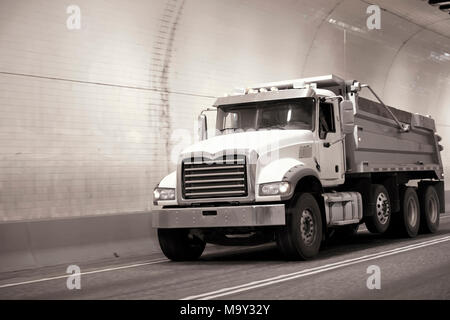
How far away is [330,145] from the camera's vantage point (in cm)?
1312

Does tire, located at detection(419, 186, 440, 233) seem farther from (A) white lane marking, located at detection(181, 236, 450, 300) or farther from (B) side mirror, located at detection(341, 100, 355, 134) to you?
(B) side mirror, located at detection(341, 100, 355, 134)

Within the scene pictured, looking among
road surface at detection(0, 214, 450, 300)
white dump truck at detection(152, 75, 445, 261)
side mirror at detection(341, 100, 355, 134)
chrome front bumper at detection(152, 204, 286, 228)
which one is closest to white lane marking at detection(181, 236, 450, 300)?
road surface at detection(0, 214, 450, 300)

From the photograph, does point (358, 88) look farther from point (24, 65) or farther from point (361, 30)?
point (361, 30)

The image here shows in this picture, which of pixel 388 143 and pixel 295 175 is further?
pixel 388 143

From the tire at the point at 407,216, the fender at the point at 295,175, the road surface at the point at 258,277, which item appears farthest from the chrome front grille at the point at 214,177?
the tire at the point at 407,216

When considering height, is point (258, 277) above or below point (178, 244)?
below

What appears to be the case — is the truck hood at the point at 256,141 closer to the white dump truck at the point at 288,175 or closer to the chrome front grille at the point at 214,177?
the white dump truck at the point at 288,175

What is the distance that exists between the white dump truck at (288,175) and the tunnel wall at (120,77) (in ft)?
7.73

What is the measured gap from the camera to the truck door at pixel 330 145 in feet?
42.3

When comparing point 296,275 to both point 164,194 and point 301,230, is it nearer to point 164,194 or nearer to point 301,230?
point 301,230

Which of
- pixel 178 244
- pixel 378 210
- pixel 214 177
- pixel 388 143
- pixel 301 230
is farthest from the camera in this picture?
pixel 388 143

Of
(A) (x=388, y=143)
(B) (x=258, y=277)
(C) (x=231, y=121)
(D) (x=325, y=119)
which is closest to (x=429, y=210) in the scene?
(A) (x=388, y=143)

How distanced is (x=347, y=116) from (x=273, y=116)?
127cm
